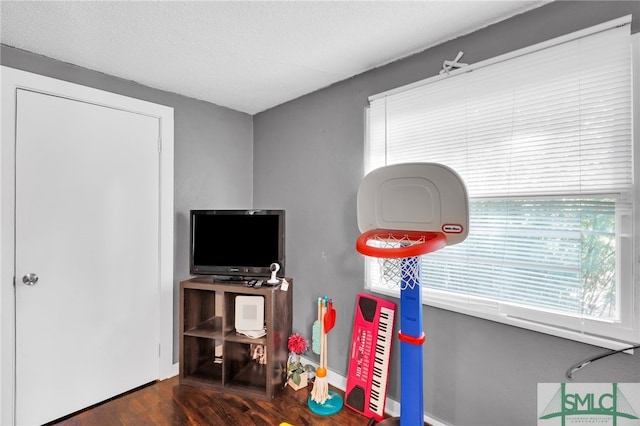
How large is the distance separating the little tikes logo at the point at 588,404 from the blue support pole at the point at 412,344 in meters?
0.57

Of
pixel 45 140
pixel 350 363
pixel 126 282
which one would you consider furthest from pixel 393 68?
pixel 126 282

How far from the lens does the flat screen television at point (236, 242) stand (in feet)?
8.13

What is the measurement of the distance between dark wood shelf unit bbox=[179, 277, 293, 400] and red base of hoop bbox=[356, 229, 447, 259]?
1.05 m

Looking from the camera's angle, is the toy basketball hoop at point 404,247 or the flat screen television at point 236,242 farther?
the flat screen television at point 236,242

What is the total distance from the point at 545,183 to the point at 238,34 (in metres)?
1.79

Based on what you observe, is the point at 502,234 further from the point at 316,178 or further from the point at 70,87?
the point at 70,87

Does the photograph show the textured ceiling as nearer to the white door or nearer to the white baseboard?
the white door

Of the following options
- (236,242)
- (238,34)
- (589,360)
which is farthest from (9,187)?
(589,360)

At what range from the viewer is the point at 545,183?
1.50m

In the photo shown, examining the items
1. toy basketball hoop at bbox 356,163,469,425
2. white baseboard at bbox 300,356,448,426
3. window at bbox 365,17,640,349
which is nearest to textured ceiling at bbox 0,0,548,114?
window at bbox 365,17,640,349

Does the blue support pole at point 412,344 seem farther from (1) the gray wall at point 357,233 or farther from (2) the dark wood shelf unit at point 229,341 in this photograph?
(2) the dark wood shelf unit at point 229,341

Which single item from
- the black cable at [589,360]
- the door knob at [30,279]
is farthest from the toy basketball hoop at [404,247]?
the door knob at [30,279]

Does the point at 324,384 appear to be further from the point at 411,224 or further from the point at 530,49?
the point at 530,49

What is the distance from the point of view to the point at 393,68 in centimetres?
213
